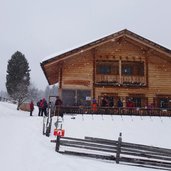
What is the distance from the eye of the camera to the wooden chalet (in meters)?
23.4

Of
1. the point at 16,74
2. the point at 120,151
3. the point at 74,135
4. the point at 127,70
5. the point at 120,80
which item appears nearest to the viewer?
the point at 120,151

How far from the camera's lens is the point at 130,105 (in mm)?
21766

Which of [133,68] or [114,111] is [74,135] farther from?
[133,68]

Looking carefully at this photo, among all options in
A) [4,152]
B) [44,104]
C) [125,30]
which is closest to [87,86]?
[44,104]

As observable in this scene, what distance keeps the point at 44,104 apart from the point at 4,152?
13054mm

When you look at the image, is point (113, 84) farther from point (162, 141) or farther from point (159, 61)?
point (162, 141)

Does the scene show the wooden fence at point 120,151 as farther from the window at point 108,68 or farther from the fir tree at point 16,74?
the fir tree at point 16,74

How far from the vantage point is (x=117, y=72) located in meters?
24.8

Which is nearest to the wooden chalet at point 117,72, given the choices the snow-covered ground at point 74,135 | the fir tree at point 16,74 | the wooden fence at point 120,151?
the snow-covered ground at point 74,135

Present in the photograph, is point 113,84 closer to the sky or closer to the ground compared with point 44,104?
closer to the sky

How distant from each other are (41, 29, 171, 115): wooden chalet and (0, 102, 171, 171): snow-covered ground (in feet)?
15.1

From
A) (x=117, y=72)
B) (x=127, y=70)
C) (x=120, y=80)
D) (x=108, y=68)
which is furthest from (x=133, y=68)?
(x=108, y=68)

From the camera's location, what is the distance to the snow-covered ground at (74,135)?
27.9 feet

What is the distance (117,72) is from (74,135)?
11.6 metres
